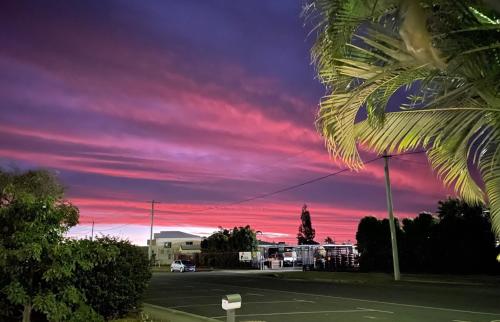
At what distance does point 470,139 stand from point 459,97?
86 cm

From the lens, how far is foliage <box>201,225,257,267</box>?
70.4 m

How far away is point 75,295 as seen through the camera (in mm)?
8898

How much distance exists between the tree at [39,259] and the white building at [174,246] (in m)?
73.0

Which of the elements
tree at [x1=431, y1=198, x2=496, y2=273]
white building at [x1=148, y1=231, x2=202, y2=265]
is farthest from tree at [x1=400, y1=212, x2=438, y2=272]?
white building at [x1=148, y1=231, x2=202, y2=265]

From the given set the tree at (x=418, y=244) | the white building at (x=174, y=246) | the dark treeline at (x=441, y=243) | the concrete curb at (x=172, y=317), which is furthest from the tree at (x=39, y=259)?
the white building at (x=174, y=246)

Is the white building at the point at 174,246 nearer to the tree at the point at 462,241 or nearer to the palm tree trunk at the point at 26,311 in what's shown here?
the tree at the point at 462,241

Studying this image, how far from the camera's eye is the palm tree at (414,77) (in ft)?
12.7

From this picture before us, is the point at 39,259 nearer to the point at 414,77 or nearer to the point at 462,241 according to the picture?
the point at 414,77

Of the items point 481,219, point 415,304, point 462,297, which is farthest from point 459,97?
point 481,219

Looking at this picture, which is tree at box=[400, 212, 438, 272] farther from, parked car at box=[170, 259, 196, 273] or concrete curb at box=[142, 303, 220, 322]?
parked car at box=[170, 259, 196, 273]

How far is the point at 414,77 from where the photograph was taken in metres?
4.79

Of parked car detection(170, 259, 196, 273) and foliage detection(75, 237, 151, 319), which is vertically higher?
parked car detection(170, 259, 196, 273)

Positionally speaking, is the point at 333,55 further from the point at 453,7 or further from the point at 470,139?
the point at 470,139

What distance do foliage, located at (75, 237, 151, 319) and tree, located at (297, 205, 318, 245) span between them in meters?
92.5
